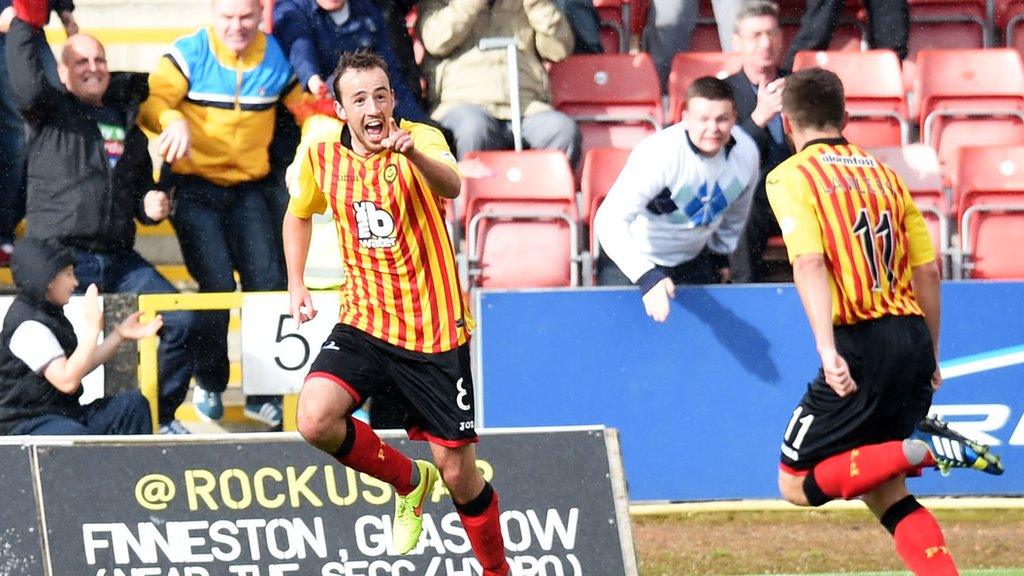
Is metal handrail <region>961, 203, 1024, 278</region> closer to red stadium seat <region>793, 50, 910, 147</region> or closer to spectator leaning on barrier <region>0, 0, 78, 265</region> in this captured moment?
red stadium seat <region>793, 50, 910, 147</region>

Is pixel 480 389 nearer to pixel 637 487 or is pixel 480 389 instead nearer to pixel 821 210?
pixel 637 487

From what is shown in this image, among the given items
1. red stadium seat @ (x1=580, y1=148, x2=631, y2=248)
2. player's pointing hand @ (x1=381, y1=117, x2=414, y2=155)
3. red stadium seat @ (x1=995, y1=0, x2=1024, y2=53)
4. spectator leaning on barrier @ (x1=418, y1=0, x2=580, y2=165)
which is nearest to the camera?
player's pointing hand @ (x1=381, y1=117, x2=414, y2=155)

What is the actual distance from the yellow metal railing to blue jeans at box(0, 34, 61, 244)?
133 centimetres

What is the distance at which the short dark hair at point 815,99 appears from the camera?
5.43 metres

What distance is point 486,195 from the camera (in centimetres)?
812

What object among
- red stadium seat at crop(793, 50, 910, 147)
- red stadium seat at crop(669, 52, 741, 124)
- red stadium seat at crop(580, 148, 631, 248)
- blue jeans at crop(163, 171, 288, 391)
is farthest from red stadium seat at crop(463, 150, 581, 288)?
red stadium seat at crop(793, 50, 910, 147)

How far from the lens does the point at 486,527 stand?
18.1 ft

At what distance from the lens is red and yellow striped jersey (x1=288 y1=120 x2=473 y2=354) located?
5.37 meters

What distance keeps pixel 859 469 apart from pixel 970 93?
447 centimetres

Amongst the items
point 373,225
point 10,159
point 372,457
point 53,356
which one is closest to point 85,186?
point 10,159

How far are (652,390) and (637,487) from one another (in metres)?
0.47

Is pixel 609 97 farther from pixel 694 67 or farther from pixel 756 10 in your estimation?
pixel 756 10

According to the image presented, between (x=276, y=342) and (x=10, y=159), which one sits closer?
(x=276, y=342)

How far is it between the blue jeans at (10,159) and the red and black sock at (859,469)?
480 cm
